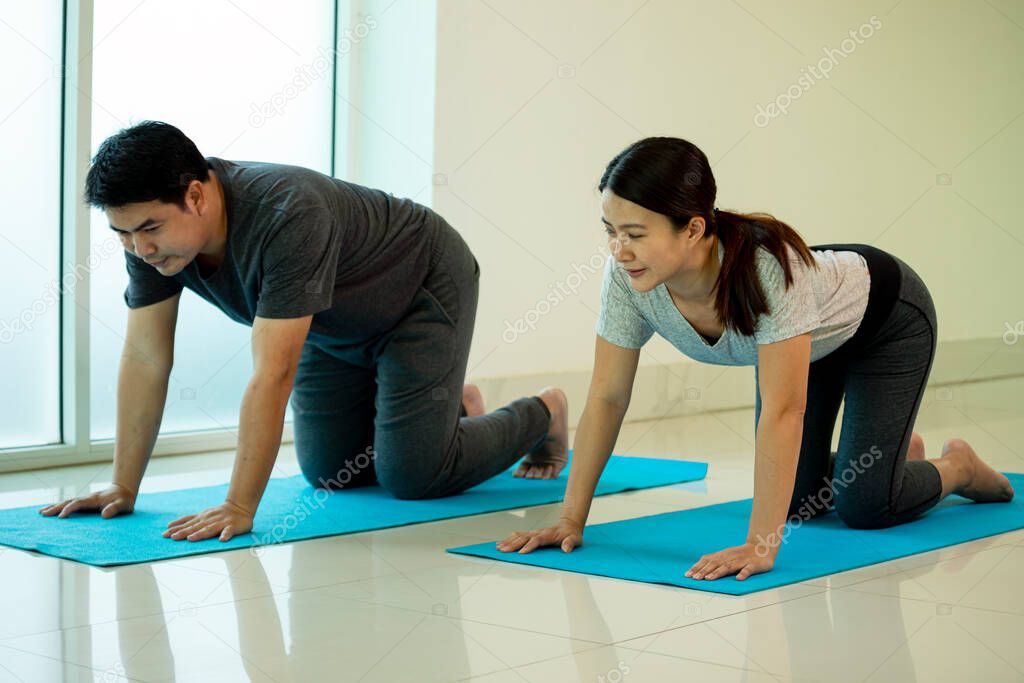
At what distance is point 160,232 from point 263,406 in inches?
13.0

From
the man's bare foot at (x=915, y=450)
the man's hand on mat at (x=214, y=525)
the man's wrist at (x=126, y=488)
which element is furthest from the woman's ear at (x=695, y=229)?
the man's wrist at (x=126, y=488)

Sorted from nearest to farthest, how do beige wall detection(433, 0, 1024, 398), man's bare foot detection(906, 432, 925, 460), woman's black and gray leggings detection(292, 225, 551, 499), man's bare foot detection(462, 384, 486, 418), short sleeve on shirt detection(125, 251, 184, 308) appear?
short sleeve on shirt detection(125, 251, 184, 308), woman's black and gray leggings detection(292, 225, 551, 499), man's bare foot detection(906, 432, 925, 460), man's bare foot detection(462, 384, 486, 418), beige wall detection(433, 0, 1024, 398)

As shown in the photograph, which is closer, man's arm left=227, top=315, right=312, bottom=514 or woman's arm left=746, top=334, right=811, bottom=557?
woman's arm left=746, top=334, right=811, bottom=557

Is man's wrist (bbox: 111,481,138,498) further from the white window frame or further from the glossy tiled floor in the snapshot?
the white window frame

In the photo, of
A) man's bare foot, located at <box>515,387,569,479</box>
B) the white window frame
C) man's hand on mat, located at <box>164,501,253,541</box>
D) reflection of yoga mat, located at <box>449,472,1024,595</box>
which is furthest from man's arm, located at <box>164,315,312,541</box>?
the white window frame

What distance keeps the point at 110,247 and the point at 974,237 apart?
4.94 metres

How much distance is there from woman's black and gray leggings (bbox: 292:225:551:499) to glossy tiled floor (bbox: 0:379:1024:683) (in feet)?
0.97

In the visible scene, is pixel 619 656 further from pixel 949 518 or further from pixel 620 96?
pixel 620 96

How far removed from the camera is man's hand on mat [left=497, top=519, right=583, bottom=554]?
2135 millimetres

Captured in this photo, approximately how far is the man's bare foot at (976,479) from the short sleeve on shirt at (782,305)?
77cm

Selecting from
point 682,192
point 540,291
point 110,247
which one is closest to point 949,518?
point 682,192

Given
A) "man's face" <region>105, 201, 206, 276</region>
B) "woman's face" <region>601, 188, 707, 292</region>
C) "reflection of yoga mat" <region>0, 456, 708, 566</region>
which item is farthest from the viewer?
"reflection of yoga mat" <region>0, 456, 708, 566</region>

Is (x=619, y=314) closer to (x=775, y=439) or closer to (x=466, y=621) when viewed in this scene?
(x=775, y=439)

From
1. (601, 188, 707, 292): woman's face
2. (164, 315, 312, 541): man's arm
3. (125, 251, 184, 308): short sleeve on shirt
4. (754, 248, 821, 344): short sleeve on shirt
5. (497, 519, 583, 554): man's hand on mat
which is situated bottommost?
(497, 519, 583, 554): man's hand on mat
